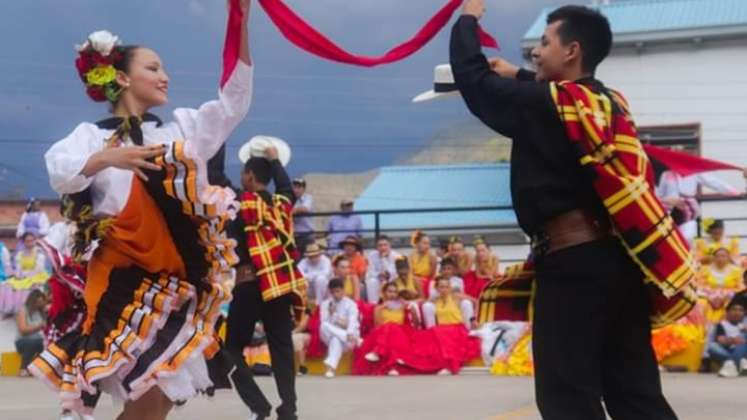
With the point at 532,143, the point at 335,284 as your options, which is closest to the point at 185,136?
the point at 532,143

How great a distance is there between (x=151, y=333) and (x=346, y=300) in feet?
29.4

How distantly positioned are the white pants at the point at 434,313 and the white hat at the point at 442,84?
8.82m

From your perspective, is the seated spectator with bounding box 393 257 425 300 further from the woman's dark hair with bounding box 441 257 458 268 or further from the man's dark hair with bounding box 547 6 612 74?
the man's dark hair with bounding box 547 6 612 74

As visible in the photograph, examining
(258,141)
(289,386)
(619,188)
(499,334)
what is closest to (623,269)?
(619,188)

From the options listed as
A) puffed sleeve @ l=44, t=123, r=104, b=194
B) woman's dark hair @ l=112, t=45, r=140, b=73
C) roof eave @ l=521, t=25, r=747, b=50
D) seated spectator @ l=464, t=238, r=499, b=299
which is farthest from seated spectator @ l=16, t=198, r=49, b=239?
roof eave @ l=521, t=25, r=747, b=50

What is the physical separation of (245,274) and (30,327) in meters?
6.90

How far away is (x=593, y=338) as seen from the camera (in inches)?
164

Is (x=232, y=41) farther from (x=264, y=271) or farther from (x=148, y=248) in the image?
(x=264, y=271)

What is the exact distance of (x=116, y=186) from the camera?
15.7 ft

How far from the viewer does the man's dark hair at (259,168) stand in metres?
7.94

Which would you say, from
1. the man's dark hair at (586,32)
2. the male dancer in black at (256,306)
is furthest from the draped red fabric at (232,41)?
the male dancer in black at (256,306)

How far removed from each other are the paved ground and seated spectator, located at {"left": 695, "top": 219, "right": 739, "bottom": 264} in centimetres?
237

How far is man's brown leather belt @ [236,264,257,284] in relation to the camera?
794 cm

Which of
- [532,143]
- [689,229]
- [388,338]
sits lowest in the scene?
[388,338]
